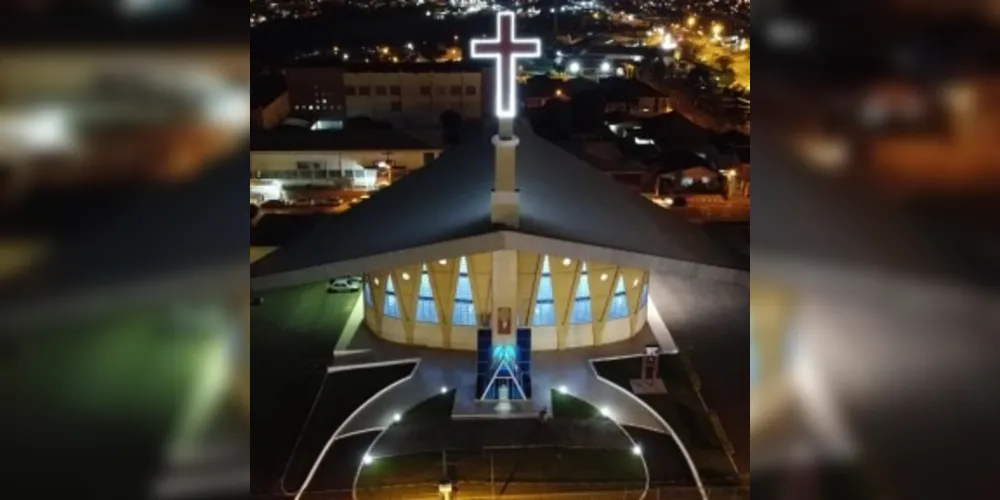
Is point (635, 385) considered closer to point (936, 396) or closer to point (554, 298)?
point (554, 298)

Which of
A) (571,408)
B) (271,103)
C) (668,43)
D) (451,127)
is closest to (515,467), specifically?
(571,408)

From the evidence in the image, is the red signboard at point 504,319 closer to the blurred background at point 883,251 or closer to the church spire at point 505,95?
the church spire at point 505,95

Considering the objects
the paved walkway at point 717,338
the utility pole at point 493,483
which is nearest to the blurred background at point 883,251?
the utility pole at point 493,483

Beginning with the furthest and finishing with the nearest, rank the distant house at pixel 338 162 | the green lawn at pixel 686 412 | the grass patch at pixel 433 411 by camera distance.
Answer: the distant house at pixel 338 162
the grass patch at pixel 433 411
the green lawn at pixel 686 412

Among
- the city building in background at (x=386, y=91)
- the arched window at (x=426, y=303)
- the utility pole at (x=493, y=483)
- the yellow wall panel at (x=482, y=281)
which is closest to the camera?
the utility pole at (x=493, y=483)

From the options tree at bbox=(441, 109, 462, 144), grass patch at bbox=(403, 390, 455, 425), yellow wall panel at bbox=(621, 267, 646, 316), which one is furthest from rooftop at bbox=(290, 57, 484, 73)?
grass patch at bbox=(403, 390, 455, 425)

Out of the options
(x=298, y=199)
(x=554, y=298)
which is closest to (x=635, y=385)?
(x=554, y=298)
